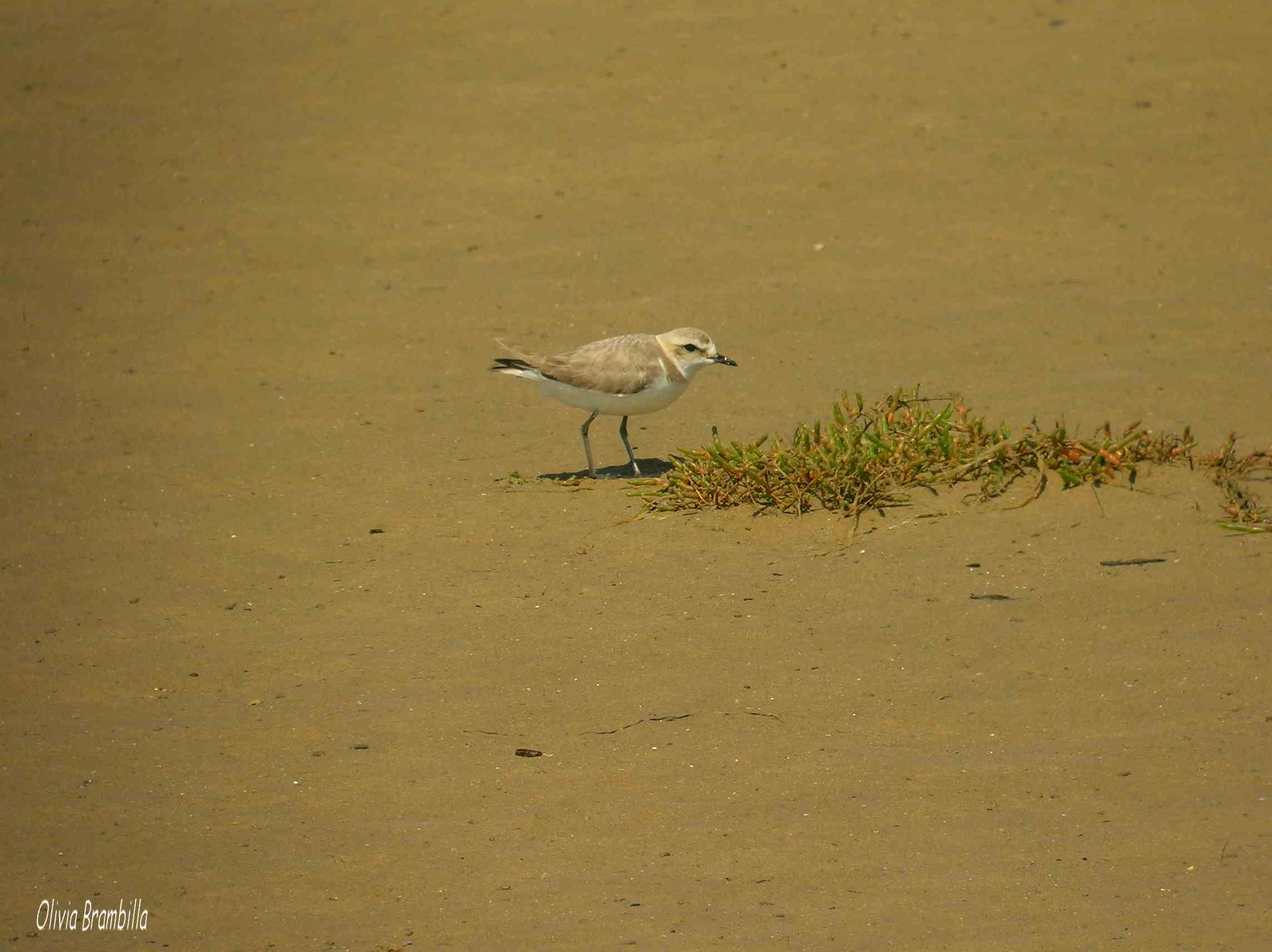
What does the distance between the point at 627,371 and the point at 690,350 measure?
14.9 inches

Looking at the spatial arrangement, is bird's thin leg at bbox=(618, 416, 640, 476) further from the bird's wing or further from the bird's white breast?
the bird's wing

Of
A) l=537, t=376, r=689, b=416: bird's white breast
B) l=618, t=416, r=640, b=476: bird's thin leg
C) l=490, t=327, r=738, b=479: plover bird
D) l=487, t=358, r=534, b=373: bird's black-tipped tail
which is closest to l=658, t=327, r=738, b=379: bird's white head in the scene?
l=490, t=327, r=738, b=479: plover bird

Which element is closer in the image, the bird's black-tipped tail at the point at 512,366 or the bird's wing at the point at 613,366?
the bird's wing at the point at 613,366

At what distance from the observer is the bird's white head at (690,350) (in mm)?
Answer: 8148

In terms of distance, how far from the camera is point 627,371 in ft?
26.4

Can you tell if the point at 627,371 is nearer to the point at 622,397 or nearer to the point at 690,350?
the point at 622,397

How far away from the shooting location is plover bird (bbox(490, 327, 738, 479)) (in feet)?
26.5

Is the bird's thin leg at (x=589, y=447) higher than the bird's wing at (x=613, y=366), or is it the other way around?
the bird's wing at (x=613, y=366)

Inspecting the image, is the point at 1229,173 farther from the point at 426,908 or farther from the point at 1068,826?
the point at 426,908

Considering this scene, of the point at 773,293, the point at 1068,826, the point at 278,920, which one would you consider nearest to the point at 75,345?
the point at 773,293

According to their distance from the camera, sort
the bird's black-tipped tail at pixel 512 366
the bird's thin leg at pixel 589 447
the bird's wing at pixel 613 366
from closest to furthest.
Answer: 1. the bird's wing at pixel 613 366
2. the bird's thin leg at pixel 589 447
3. the bird's black-tipped tail at pixel 512 366

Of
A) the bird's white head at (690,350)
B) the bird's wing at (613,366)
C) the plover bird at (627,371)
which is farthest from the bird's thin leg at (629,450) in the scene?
the bird's white head at (690,350)

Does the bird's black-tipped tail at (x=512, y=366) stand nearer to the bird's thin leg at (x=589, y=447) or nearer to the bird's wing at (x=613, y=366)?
the bird's wing at (x=613, y=366)

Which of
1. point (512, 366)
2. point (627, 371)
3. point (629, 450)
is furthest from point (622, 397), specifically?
point (512, 366)
